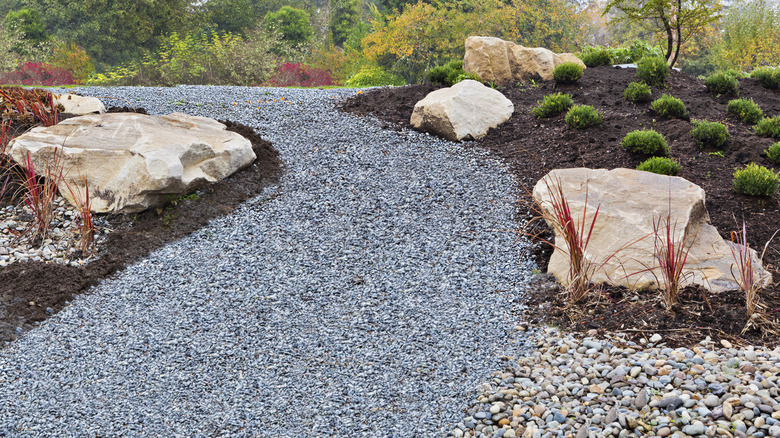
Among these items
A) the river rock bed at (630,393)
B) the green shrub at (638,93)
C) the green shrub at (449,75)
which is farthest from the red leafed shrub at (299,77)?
the river rock bed at (630,393)

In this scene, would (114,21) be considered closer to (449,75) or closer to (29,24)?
(29,24)

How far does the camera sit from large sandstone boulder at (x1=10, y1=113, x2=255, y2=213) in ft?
18.3

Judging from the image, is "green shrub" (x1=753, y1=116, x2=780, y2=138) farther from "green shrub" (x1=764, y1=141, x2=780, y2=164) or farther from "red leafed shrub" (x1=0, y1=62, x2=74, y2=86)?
"red leafed shrub" (x1=0, y1=62, x2=74, y2=86)

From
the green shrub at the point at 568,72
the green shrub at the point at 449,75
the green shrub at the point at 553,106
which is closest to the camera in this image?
the green shrub at the point at 553,106

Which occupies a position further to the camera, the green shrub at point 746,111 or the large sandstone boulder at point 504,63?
the large sandstone boulder at point 504,63

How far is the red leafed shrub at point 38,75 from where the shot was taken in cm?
1706

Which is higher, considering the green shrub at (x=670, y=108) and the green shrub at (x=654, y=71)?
the green shrub at (x=654, y=71)

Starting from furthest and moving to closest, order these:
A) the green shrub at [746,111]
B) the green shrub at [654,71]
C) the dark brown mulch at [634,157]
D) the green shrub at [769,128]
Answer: the green shrub at [654,71] < the green shrub at [746,111] < the green shrub at [769,128] < the dark brown mulch at [634,157]

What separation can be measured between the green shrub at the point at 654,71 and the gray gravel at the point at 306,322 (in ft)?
Answer: 11.9

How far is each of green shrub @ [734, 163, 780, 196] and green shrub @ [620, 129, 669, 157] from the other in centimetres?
84

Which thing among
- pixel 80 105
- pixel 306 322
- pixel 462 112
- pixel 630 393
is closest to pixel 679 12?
pixel 462 112

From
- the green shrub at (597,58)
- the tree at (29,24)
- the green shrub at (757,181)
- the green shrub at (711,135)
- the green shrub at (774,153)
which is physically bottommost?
the green shrub at (757,181)

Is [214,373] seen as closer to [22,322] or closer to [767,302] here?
[22,322]

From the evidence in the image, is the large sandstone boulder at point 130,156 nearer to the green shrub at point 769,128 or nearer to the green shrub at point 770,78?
the green shrub at point 769,128
